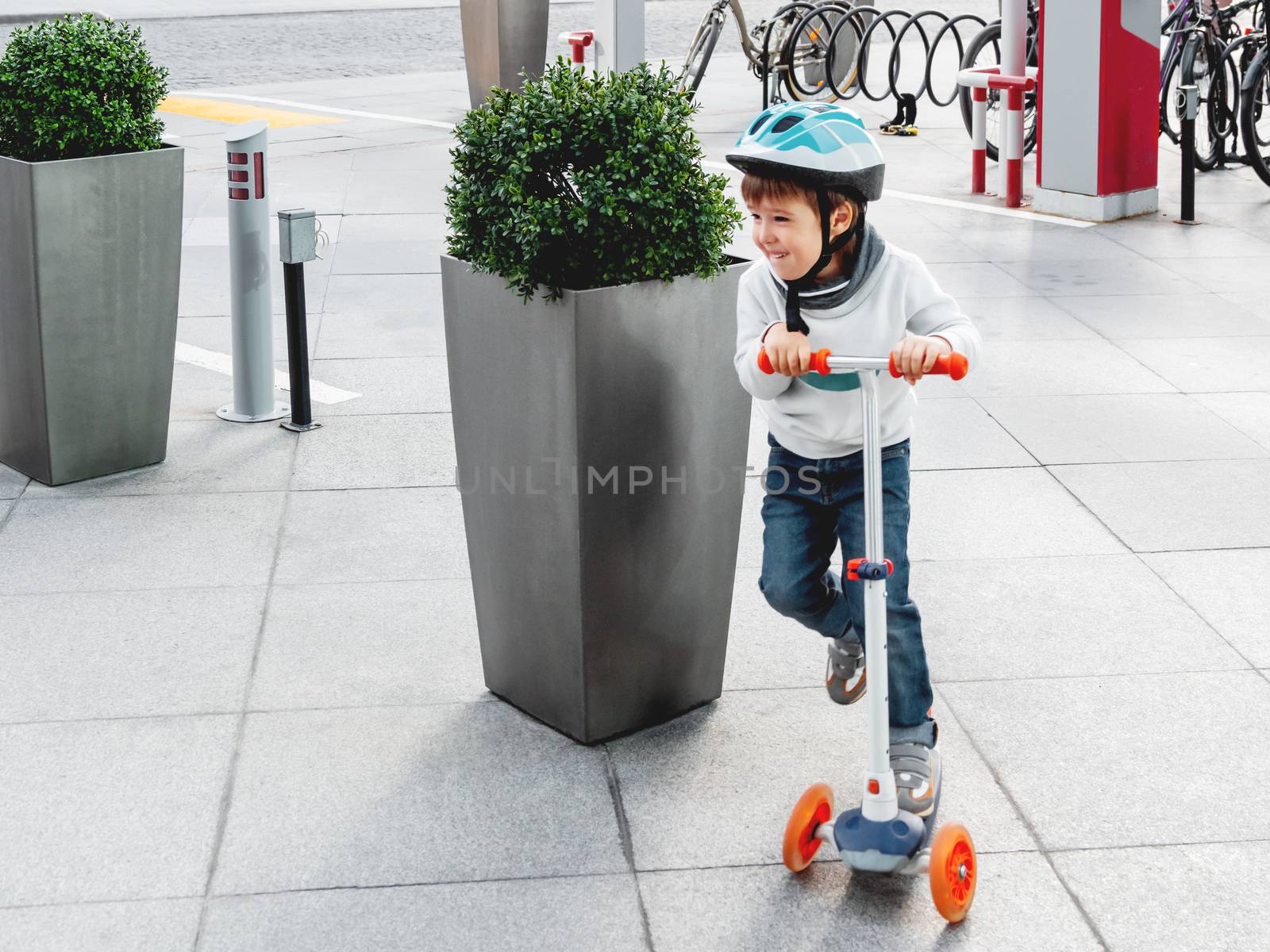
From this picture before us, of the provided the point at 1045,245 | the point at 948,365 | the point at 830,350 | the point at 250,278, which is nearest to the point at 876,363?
the point at 948,365

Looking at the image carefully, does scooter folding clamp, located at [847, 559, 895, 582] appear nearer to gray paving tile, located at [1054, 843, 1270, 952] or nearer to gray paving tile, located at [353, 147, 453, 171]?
gray paving tile, located at [1054, 843, 1270, 952]

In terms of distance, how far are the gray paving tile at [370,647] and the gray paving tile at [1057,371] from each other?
298cm

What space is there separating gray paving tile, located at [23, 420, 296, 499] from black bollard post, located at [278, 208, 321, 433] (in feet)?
0.48

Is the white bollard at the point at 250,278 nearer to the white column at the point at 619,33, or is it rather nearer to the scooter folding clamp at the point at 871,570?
the scooter folding clamp at the point at 871,570

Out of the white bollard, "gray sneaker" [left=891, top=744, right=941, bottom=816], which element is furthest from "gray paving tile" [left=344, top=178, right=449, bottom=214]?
"gray sneaker" [left=891, top=744, right=941, bottom=816]

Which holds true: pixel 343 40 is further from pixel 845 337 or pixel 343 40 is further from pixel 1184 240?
pixel 845 337

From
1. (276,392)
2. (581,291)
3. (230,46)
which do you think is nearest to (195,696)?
(581,291)

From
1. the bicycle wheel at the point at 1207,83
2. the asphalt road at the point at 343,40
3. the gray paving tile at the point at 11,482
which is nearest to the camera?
the gray paving tile at the point at 11,482

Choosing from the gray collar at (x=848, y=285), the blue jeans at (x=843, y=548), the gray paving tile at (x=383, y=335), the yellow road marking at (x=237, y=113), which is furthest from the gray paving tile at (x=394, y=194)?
the gray collar at (x=848, y=285)

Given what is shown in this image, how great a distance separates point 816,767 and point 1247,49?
10.0 metres

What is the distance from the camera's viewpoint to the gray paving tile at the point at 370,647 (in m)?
4.21

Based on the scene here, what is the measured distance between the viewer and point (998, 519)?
543 centimetres

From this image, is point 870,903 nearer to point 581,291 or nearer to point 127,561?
point 581,291

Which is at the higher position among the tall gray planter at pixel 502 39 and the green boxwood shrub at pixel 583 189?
the tall gray planter at pixel 502 39
